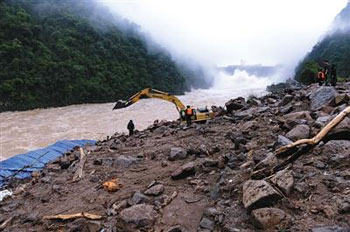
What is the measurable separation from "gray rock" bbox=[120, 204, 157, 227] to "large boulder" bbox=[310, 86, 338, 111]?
503 cm

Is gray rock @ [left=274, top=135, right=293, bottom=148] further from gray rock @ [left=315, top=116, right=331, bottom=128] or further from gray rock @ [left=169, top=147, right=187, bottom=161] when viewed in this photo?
gray rock @ [left=169, top=147, right=187, bottom=161]

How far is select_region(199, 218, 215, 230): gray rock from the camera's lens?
156 inches

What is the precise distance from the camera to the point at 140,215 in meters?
4.53

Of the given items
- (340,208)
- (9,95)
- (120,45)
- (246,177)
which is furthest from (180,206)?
(120,45)

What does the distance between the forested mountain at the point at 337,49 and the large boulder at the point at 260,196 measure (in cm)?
2861

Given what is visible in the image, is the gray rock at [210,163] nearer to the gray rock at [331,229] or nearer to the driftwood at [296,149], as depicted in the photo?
the driftwood at [296,149]

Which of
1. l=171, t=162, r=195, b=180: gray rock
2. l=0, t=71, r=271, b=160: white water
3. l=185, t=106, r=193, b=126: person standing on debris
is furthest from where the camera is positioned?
l=0, t=71, r=271, b=160: white water

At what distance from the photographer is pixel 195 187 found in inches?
208

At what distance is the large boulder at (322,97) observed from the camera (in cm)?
783

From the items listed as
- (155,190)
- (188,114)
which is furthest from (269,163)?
(188,114)

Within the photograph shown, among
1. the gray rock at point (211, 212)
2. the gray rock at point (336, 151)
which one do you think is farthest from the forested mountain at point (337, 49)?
the gray rock at point (211, 212)

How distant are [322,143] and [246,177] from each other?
122 cm

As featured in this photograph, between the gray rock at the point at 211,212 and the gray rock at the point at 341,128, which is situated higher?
the gray rock at the point at 341,128

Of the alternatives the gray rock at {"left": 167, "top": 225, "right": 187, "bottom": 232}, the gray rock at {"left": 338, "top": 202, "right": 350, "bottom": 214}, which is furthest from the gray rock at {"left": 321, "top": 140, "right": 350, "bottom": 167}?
the gray rock at {"left": 167, "top": 225, "right": 187, "bottom": 232}
